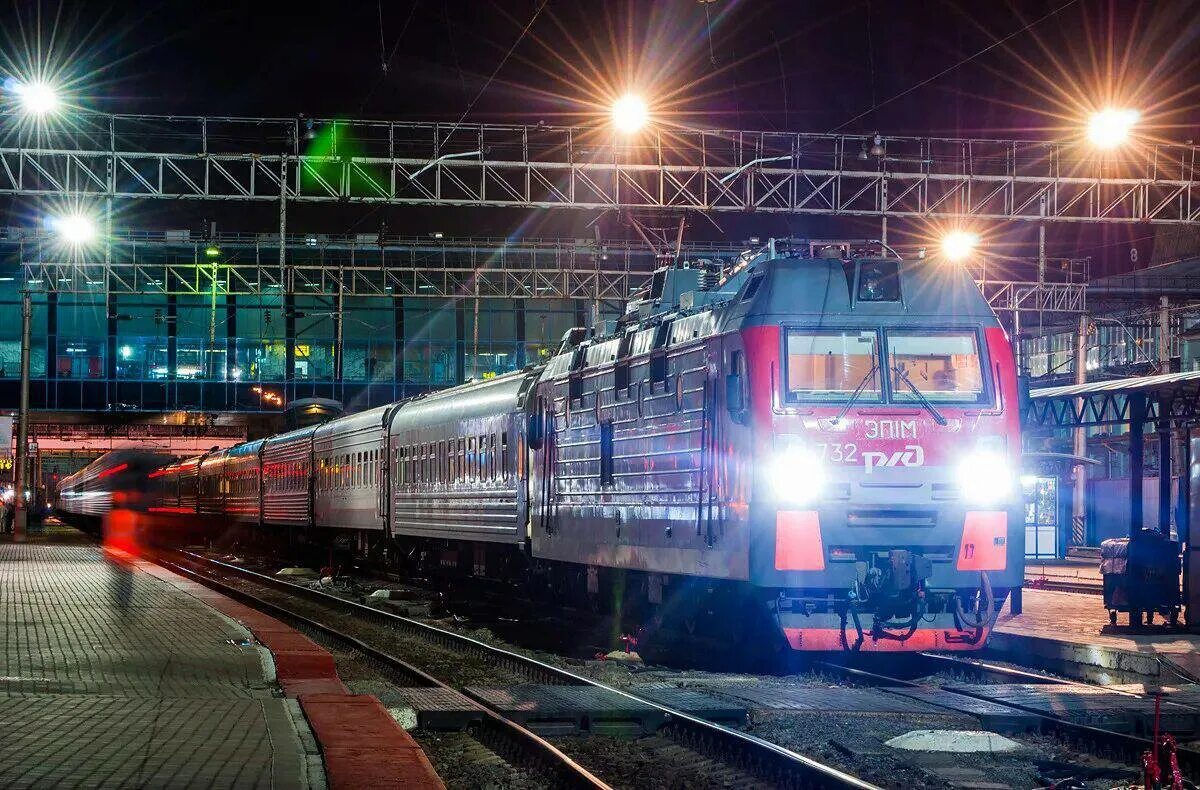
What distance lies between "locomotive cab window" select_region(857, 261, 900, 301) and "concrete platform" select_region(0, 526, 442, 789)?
578cm

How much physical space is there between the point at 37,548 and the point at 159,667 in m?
35.5

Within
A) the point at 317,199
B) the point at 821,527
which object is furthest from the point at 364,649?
the point at 317,199

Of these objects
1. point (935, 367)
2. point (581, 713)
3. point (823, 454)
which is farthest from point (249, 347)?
point (581, 713)

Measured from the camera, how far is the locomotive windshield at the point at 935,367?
14008mm

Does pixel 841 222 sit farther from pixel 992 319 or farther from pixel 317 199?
pixel 992 319

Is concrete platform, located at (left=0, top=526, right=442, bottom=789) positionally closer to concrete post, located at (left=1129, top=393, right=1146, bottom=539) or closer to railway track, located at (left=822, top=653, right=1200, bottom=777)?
railway track, located at (left=822, top=653, right=1200, bottom=777)

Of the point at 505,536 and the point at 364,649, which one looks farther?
the point at 505,536

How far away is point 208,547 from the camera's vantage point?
58.1 metres

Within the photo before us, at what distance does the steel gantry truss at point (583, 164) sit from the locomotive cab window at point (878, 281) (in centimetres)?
1531

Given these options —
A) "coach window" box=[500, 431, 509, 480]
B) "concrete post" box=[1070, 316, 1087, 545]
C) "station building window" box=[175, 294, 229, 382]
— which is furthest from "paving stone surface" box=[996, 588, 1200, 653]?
"station building window" box=[175, 294, 229, 382]

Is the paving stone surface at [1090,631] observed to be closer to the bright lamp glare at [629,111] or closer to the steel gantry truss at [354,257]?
the bright lamp glare at [629,111]

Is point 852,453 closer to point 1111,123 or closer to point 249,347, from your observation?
point 1111,123

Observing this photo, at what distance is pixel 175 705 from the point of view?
1077cm

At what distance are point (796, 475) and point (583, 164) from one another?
17.9 meters
